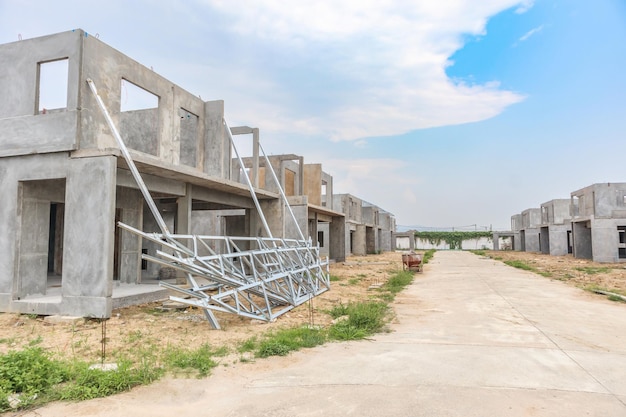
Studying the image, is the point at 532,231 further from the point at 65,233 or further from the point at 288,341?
the point at 65,233

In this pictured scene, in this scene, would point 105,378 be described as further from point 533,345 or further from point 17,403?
point 533,345

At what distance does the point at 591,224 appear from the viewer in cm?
2733

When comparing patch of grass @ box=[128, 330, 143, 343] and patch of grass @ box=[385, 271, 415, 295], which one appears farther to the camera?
patch of grass @ box=[385, 271, 415, 295]

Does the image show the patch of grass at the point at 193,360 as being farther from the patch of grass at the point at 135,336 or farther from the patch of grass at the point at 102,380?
the patch of grass at the point at 135,336

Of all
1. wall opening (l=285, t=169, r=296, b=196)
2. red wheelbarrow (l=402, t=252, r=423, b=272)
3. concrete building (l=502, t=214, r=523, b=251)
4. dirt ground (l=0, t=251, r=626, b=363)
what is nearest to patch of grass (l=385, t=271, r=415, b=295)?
dirt ground (l=0, t=251, r=626, b=363)

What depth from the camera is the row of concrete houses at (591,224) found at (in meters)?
26.7

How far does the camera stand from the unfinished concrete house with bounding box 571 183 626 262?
87.4 ft

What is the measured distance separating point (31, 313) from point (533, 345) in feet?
29.9

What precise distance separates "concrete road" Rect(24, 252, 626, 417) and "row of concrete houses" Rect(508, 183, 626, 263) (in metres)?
→ 23.6

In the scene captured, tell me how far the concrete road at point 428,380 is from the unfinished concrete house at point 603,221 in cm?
2355

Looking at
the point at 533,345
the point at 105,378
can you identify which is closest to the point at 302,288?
the point at 533,345

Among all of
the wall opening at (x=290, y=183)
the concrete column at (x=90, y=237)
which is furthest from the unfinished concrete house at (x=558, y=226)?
the concrete column at (x=90, y=237)

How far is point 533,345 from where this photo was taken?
591 centimetres

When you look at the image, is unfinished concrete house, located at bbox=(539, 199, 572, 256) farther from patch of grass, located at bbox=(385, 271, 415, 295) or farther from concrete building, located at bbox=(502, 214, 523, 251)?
patch of grass, located at bbox=(385, 271, 415, 295)
